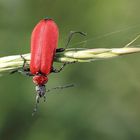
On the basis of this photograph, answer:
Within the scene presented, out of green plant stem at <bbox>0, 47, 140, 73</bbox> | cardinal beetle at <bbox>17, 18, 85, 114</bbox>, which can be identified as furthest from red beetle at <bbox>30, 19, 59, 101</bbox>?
green plant stem at <bbox>0, 47, 140, 73</bbox>

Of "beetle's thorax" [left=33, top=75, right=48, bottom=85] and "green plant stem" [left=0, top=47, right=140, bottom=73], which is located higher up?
"green plant stem" [left=0, top=47, right=140, bottom=73]

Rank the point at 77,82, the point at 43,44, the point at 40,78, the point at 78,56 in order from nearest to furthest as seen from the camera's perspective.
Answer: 1. the point at 78,56
2. the point at 43,44
3. the point at 40,78
4. the point at 77,82

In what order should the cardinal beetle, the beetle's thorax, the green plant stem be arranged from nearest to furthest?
the green plant stem → the cardinal beetle → the beetle's thorax

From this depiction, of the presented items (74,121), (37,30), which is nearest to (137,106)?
(74,121)

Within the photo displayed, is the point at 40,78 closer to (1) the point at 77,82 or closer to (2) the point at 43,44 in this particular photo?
(2) the point at 43,44

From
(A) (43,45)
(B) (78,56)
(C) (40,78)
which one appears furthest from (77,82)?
(B) (78,56)

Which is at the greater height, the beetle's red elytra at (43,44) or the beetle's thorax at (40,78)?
the beetle's red elytra at (43,44)

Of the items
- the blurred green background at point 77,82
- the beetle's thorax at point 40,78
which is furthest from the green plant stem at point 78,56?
the blurred green background at point 77,82

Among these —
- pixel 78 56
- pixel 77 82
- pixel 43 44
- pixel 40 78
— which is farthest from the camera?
pixel 77 82

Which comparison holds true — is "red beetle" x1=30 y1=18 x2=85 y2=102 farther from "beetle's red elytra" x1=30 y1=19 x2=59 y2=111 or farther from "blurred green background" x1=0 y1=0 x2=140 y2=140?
"blurred green background" x1=0 y1=0 x2=140 y2=140

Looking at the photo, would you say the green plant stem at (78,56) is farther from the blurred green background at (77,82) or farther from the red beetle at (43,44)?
the blurred green background at (77,82)
